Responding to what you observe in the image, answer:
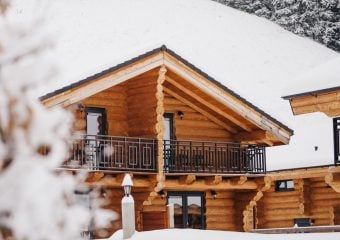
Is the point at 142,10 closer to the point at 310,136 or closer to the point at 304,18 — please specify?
the point at 304,18

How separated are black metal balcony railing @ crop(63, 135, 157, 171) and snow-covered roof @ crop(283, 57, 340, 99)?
4.18m

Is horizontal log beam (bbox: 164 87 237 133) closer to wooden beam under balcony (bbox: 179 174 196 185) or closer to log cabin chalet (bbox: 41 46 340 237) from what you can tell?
log cabin chalet (bbox: 41 46 340 237)

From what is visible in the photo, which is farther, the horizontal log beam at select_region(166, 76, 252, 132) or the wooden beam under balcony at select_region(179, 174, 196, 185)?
the horizontal log beam at select_region(166, 76, 252, 132)

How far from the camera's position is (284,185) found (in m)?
29.9

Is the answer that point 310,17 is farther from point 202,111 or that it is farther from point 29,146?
point 29,146

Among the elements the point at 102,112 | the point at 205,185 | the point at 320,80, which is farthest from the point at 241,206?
the point at 320,80

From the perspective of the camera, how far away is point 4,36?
3.91m

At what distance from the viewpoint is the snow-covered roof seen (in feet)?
61.5

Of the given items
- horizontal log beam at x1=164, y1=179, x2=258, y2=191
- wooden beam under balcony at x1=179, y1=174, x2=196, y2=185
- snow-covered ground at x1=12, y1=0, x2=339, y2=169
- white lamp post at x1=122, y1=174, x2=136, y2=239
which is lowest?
white lamp post at x1=122, y1=174, x2=136, y2=239

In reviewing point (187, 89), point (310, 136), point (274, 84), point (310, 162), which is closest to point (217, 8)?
point (274, 84)

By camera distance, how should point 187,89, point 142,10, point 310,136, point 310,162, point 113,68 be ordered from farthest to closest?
point 142,10 → point 310,136 → point 310,162 → point 187,89 → point 113,68

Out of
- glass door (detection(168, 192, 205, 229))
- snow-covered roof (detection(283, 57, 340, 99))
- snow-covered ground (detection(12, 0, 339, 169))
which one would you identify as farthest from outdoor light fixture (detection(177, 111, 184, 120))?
snow-covered ground (detection(12, 0, 339, 169))

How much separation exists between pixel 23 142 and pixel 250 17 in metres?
55.0

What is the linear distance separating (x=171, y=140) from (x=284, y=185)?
8.77 meters
